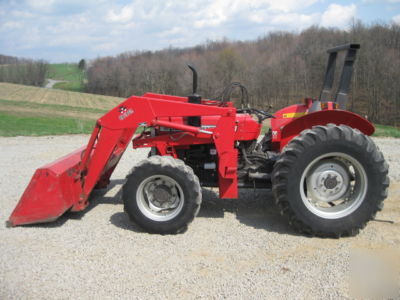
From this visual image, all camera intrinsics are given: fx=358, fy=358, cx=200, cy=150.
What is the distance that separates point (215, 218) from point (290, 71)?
35.8 meters

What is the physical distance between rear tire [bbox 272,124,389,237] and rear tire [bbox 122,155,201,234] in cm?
102

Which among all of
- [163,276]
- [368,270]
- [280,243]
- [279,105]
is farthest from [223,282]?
[279,105]

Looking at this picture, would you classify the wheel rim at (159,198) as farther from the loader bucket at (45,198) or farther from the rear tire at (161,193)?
the loader bucket at (45,198)

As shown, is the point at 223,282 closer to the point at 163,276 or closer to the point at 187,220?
the point at 163,276

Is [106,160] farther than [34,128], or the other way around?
[34,128]

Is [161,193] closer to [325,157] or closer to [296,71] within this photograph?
[325,157]

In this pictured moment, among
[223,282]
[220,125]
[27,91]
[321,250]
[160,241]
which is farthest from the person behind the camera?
[27,91]

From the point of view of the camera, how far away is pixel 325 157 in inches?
170

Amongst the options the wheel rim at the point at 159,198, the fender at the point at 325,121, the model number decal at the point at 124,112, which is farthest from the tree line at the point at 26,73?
the fender at the point at 325,121

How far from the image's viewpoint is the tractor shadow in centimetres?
468

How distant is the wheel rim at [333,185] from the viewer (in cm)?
423

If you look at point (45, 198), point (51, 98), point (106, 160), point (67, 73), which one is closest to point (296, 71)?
point (51, 98)

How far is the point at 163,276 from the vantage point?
11.4ft

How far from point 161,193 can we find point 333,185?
2.13 meters
